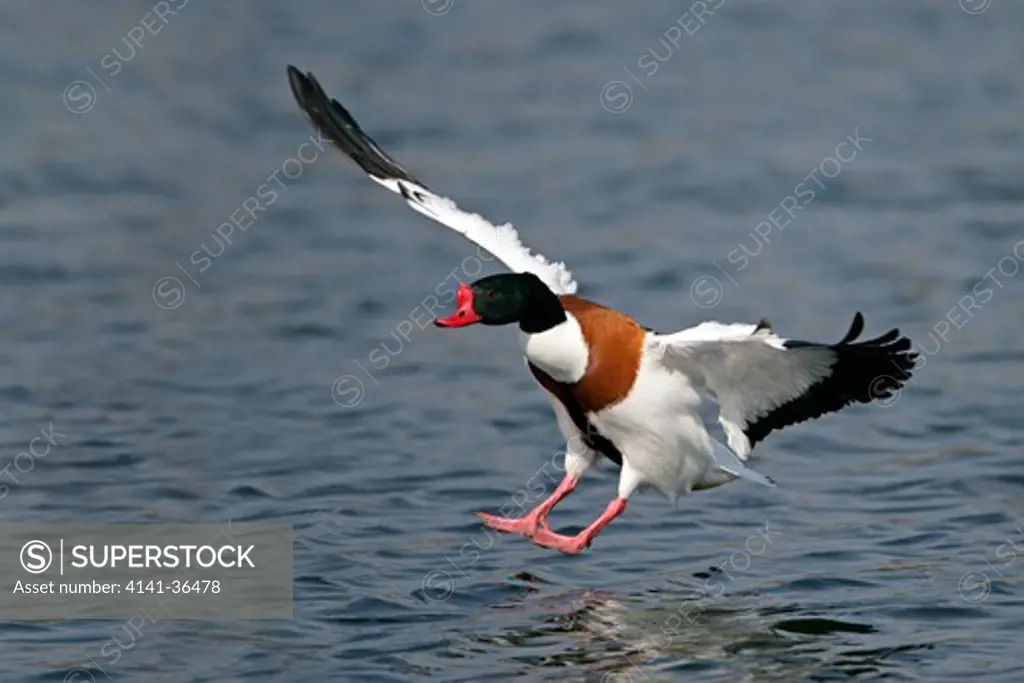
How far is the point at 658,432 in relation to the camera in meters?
10.5

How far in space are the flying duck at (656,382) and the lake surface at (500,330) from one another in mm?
596

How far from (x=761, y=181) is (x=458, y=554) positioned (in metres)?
7.10

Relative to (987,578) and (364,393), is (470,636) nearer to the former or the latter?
(987,578)

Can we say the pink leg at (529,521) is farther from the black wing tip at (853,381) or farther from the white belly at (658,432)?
the black wing tip at (853,381)

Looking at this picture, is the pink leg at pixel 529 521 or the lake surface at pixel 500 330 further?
the pink leg at pixel 529 521

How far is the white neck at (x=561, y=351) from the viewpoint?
10.3m

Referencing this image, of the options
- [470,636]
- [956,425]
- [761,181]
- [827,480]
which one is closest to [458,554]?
[470,636]

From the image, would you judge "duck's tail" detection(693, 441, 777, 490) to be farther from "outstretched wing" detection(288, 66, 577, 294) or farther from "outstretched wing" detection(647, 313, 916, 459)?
"outstretched wing" detection(288, 66, 577, 294)

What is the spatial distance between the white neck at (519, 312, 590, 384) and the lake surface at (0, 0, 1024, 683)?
1.20m

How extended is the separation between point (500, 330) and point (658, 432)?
15.8 feet

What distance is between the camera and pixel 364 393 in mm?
14023
